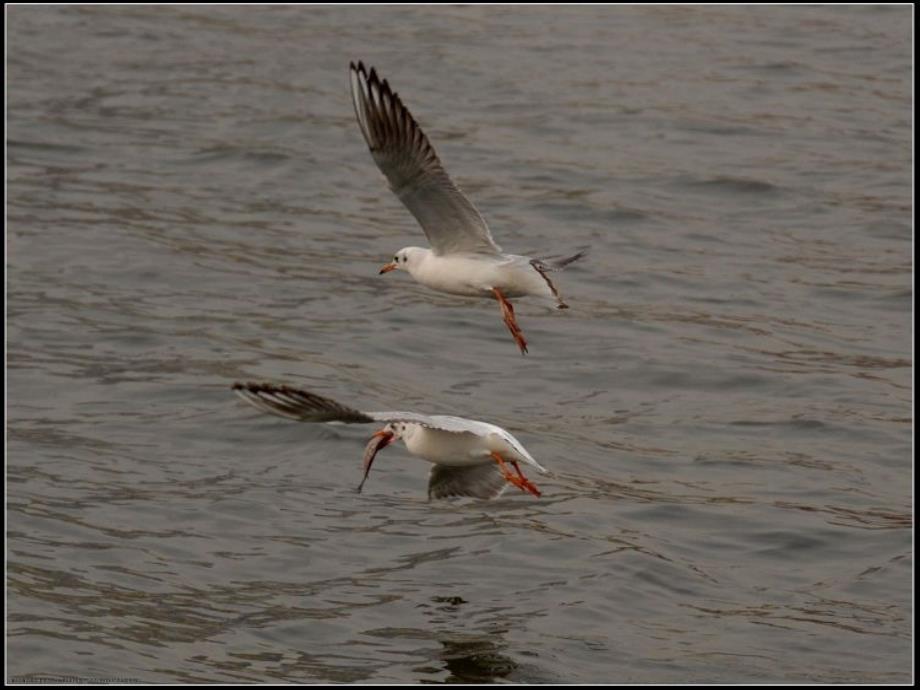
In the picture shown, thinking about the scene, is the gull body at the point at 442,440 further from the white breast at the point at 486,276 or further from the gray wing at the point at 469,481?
the white breast at the point at 486,276

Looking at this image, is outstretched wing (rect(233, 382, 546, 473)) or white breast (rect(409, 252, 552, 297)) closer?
outstretched wing (rect(233, 382, 546, 473))

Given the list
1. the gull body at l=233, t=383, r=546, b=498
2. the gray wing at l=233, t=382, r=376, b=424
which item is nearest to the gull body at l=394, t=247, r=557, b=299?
the gull body at l=233, t=383, r=546, b=498

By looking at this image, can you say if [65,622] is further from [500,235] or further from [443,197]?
[500,235]

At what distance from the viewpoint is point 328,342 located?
16.8 metres

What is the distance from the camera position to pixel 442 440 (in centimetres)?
1106

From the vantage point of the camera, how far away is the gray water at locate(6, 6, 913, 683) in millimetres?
11812

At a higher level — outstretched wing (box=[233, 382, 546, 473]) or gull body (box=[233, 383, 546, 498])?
outstretched wing (box=[233, 382, 546, 473])

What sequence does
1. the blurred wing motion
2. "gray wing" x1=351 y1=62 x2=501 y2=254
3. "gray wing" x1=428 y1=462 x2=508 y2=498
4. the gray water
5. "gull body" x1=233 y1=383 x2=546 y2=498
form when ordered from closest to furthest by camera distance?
the blurred wing motion
"gull body" x1=233 y1=383 x2=546 y2=498
"gray wing" x1=351 y1=62 x2=501 y2=254
"gray wing" x1=428 y1=462 x2=508 y2=498
the gray water

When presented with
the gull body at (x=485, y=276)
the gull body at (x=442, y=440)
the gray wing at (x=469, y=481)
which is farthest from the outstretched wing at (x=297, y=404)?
the gray wing at (x=469, y=481)

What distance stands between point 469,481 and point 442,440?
59 cm

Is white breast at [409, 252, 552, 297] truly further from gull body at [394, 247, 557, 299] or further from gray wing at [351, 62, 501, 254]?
gray wing at [351, 62, 501, 254]

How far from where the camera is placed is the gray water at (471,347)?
1181cm

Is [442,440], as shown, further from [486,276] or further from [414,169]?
[414,169]

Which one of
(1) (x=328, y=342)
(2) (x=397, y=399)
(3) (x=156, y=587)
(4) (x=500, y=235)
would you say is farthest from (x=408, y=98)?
(3) (x=156, y=587)
